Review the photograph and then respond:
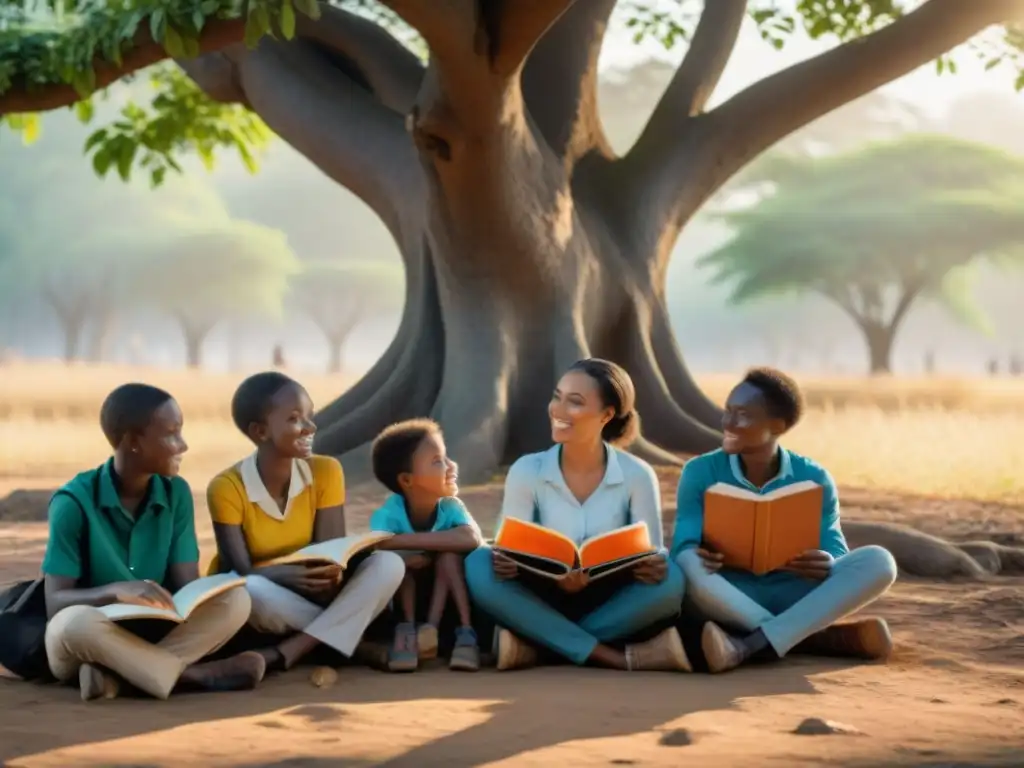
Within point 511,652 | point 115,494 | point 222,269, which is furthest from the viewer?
point 222,269

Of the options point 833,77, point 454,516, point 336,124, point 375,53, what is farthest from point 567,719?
point 375,53

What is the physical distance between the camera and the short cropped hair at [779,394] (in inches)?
206

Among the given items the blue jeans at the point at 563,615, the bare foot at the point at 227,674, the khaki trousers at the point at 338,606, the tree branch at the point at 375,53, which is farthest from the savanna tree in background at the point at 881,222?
the bare foot at the point at 227,674

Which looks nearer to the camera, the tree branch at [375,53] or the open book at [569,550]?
the open book at [569,550]

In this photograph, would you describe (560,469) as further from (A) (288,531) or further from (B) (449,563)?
(A) (288,531)

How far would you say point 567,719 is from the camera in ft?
13.6

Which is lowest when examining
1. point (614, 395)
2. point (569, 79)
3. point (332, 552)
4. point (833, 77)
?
point (332, 552)

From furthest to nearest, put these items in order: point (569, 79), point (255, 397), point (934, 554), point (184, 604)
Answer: point (569, 79)
point (934, 554)
point (255, 397)
point (184, 604)

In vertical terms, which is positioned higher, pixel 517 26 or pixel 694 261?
pixel 694 261

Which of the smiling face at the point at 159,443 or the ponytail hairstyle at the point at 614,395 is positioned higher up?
the ponytail hairstyle at the point at 614,395

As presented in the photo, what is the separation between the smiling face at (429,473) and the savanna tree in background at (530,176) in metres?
4.52

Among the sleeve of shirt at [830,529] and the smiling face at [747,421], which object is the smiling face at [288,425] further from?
the sleeve of shirt at [830,529]

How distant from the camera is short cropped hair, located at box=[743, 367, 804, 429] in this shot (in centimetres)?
524

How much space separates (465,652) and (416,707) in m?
0.67
